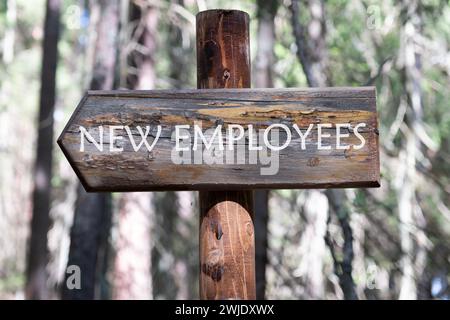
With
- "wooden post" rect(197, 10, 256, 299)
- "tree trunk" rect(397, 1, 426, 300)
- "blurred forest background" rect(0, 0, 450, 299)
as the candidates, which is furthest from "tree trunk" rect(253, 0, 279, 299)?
"wooden post" rect(197, 10, 256, 299)

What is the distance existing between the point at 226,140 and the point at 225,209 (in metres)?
0.28

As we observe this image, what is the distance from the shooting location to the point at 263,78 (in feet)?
27.6

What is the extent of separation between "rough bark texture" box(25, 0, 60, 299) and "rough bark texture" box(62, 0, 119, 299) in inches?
124

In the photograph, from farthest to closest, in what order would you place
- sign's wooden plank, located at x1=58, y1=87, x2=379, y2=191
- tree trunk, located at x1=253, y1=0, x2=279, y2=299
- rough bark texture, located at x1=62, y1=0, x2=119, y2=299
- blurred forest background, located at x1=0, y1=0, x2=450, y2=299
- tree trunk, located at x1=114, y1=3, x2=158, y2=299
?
tree trunk, located at x1=114, y1=3, x2=158, y2=299 < rough bark texture, located at x1=62, y1=0, x2=119, y2=299 < blurred forest background, located at x1=0, y1=0, x2=450, y2=299 < tree trunk, located at x1=253, y1=0, x2=279, y2=299 < sign's wooden plank, located at x1=58, y1=87, x2=379, y2=191

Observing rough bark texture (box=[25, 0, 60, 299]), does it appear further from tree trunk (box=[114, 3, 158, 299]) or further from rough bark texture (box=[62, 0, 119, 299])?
rough bark texture (box=[62, 0, 119, 299])

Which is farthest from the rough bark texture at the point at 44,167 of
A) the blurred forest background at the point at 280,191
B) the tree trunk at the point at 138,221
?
the tree trunk at the point at 138,221

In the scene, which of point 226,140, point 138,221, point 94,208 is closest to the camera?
point 226,140

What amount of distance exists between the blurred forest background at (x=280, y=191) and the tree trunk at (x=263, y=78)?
0.07ft

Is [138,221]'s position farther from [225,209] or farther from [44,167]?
[225,209]

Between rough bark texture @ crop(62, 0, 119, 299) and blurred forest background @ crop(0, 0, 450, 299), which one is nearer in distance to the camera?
blurred forest background @ crop(0, 0, 450, 299)

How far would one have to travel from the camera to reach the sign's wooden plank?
2.94 m

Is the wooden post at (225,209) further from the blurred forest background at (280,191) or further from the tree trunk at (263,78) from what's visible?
the tree trunk at (263,78)

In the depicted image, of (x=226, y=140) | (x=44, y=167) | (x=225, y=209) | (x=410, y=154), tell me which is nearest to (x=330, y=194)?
(x=410, y=154)
